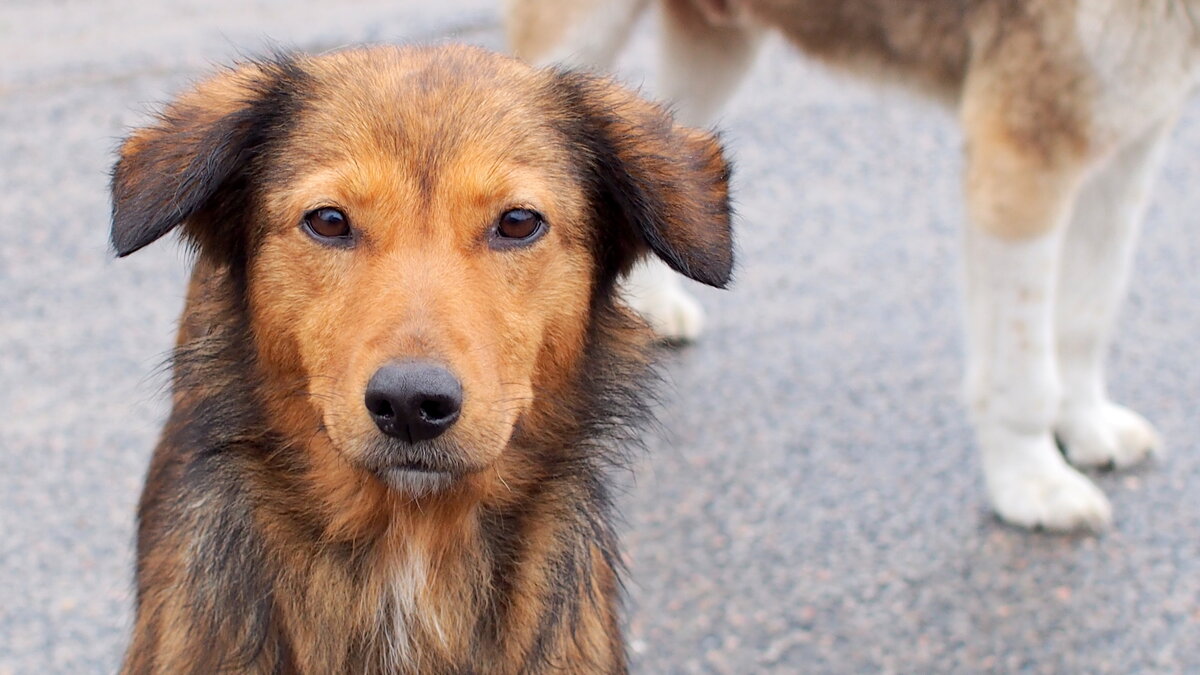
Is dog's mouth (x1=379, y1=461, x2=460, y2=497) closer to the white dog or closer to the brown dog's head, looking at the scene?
the brown dog's head

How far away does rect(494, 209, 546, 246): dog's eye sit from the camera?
2.32m

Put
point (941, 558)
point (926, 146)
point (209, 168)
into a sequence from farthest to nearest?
1. point (926, 146)
2. point (941, 558)
3. point (209, 168)

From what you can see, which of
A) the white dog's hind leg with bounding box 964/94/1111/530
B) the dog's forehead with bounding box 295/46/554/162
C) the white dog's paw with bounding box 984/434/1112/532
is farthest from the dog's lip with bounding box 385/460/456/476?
the white dog's paw with bounding box 984/434/1112/532

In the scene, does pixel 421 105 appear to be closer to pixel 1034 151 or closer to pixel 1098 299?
pixel 1034 151

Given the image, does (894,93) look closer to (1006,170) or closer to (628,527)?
(1006,170)

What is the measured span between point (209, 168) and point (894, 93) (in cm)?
274

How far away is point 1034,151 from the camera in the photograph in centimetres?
370

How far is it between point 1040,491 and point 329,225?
2486mm

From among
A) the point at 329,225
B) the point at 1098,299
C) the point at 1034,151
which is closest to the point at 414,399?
the point at 329,225

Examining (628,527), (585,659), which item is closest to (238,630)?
(585,659)

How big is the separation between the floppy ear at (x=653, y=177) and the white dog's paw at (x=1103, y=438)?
2.17 meters

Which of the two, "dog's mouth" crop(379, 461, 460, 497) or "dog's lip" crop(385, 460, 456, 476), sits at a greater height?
"dog's lip" crop(385, 460, 456, 476)

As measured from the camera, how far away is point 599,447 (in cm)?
260

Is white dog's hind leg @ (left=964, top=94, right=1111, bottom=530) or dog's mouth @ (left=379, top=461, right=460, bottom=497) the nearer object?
dog's mouth @ (left=379, top=461, right=460, bottom=497)
